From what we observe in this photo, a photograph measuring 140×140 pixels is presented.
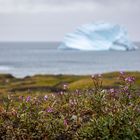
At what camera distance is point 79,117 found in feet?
38.9

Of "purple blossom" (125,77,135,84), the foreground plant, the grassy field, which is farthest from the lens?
the grassy field

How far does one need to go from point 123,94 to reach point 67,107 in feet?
4.62

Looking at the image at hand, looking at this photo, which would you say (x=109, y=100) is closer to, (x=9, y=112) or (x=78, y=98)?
(x=78, y=98)

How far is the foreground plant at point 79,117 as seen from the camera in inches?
414

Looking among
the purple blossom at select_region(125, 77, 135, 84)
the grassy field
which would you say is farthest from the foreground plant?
the grassy field

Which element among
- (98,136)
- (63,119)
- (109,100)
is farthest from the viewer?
(109,100)

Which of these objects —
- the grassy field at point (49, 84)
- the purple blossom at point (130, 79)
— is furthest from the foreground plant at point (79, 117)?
the grassy field at point (49, 84)

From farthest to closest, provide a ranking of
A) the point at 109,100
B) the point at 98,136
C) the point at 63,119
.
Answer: the point at 109,100 < the point at 63,119 < the point at 98,136

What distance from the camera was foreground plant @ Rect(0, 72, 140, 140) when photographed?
10.5 metres

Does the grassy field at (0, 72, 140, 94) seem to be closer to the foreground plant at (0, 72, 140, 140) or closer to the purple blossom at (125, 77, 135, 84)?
the foreground plant at (0, 72, 140, 140)

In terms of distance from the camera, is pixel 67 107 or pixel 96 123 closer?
pixel 96 123

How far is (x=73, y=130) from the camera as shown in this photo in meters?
11.3

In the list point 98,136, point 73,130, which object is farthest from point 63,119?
point 98,136

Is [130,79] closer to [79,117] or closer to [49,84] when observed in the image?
[79,117]
